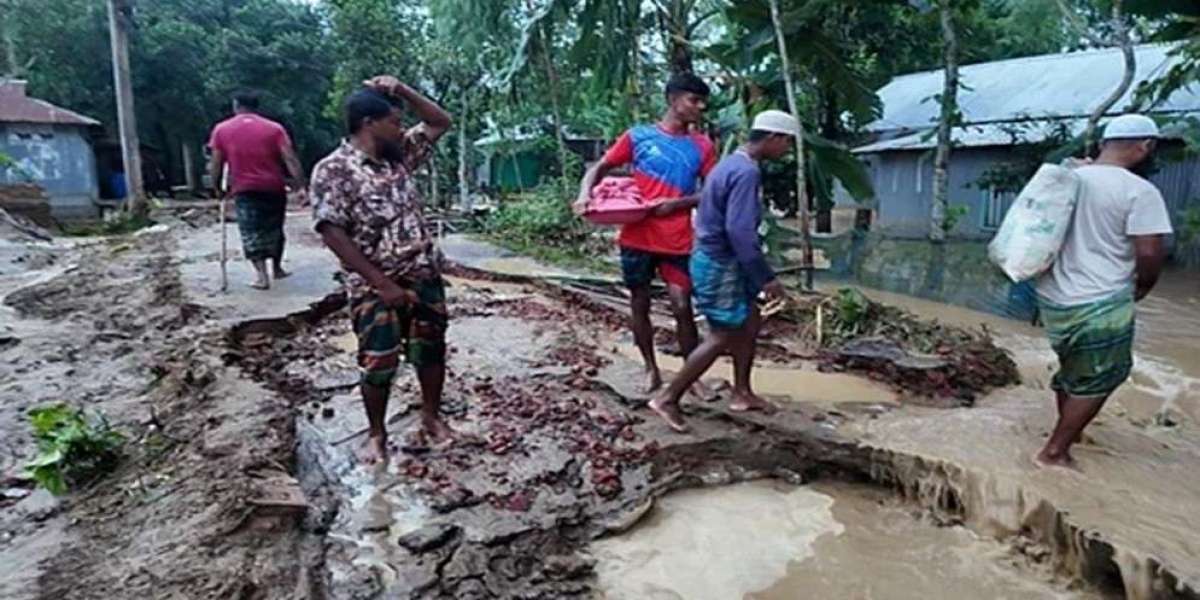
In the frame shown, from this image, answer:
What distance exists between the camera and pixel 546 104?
1611 cm

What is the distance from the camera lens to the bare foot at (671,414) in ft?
13.2

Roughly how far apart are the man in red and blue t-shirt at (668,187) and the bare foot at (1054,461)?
168 centimetres

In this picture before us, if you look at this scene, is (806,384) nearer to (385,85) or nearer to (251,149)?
(385,85)

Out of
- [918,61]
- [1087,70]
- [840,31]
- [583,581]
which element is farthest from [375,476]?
[1087,70]

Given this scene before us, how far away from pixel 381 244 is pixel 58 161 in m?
21.6

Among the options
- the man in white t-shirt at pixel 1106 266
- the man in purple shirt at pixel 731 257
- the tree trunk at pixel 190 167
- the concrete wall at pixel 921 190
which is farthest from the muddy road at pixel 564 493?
the tree trunk at pixel 190 167

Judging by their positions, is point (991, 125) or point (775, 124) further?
point (991, 125)

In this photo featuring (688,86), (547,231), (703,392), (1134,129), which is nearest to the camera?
(1134,129)

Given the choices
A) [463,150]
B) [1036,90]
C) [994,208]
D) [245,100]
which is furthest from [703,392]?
[463,150]

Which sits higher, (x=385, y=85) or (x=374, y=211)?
(x=385, y=85)

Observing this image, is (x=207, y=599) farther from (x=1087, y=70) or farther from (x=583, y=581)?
(x=1087, y=70)

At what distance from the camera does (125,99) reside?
1528 cm

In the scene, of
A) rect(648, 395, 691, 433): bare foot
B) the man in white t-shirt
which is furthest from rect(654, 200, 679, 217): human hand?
the man in white t-shirt

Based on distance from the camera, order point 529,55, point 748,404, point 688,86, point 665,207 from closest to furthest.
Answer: point 688,86
point 665,207
point 748,404
point 529,55
